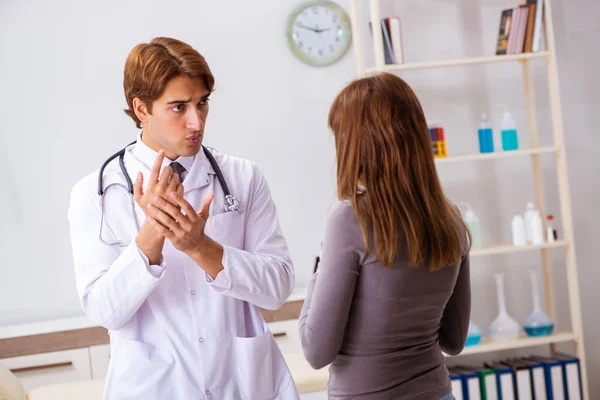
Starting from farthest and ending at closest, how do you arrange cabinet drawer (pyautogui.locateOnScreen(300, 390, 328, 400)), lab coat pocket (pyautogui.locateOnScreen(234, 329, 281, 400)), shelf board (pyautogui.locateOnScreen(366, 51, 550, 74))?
shelf board (pyautogui.locateOnScreen(366, 51, 550, 74))
cabinet drawer (pyautogui.locateOnScreen(300, 390, 328, 400))
lab coat pocket (pyautogui.locateOnScreen(234, 329, 281, 400))

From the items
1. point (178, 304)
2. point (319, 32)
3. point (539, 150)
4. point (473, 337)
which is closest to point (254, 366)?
point (178, 304)

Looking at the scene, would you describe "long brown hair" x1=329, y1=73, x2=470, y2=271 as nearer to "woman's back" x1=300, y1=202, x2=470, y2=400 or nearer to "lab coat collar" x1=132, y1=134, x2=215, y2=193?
"woman's back" x1=300, y1=202, x2=470, y2=400

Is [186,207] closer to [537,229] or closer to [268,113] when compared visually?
[268,113]

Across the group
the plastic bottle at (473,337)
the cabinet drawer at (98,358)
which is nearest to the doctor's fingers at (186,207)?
the cabinet drawer at (98,358)

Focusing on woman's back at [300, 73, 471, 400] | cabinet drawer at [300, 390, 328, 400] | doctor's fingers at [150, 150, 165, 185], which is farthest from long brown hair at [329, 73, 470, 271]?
cabinet drawer at [300, 390, 328, 400]

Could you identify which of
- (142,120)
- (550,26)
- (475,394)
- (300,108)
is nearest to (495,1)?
(550,26)

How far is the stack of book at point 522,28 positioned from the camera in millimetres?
3658

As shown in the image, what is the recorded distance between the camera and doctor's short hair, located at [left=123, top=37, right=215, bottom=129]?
1526 mm

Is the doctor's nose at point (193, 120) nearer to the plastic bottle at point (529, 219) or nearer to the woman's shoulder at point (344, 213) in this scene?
the woman's shoulder at point (344, 213)

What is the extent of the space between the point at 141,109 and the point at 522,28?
8.64 ft

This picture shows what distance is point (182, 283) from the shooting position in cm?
153

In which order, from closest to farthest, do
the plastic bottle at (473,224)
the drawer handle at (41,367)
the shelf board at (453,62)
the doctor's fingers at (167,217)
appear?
1. the doctor's fingers at (167,217)
2. the drawer handle at (41,367)
3. the shelf board at (453,62)
4. the plastic bottle at (473,224)

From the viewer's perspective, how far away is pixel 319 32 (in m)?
3.94

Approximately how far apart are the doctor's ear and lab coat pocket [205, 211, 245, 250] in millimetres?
258
